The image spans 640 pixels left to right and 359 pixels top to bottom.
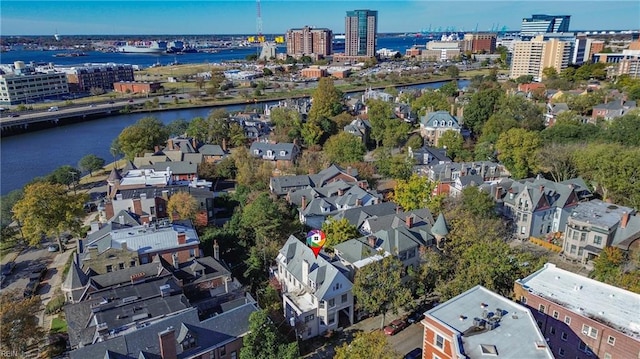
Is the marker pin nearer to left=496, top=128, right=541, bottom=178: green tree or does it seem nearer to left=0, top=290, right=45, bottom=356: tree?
left=0, top=290, right=45, bottom=356: tree

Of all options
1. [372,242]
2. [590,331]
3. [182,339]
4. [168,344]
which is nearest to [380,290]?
[372,242]

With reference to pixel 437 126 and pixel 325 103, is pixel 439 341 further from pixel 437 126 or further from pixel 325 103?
pixel 325 103

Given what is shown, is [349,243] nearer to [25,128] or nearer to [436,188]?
[436,188]

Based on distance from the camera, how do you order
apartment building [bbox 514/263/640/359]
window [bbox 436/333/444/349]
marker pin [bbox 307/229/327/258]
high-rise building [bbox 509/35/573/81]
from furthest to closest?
high-rise building [bbox 509/35/573/81], marker pin [bbox 307/229/327/258], apartment building [bbox 514/263/640/359], window [bbox 436/333/444/349]

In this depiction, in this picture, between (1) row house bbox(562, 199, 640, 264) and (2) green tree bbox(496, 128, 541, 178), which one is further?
(2) green tree bbox(496, 128, 541, 178)

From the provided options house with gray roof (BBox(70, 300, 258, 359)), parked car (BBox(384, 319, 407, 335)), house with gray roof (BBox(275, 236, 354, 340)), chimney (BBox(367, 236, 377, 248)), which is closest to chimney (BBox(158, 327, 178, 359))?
house with gray roof (BBox(70, 300, 258, 359))

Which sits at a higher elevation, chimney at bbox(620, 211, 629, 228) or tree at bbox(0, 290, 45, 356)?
chimney at bbox(620, 211, 629, 228)

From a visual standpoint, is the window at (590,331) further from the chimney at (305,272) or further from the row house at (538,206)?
the row house at (538,206)
